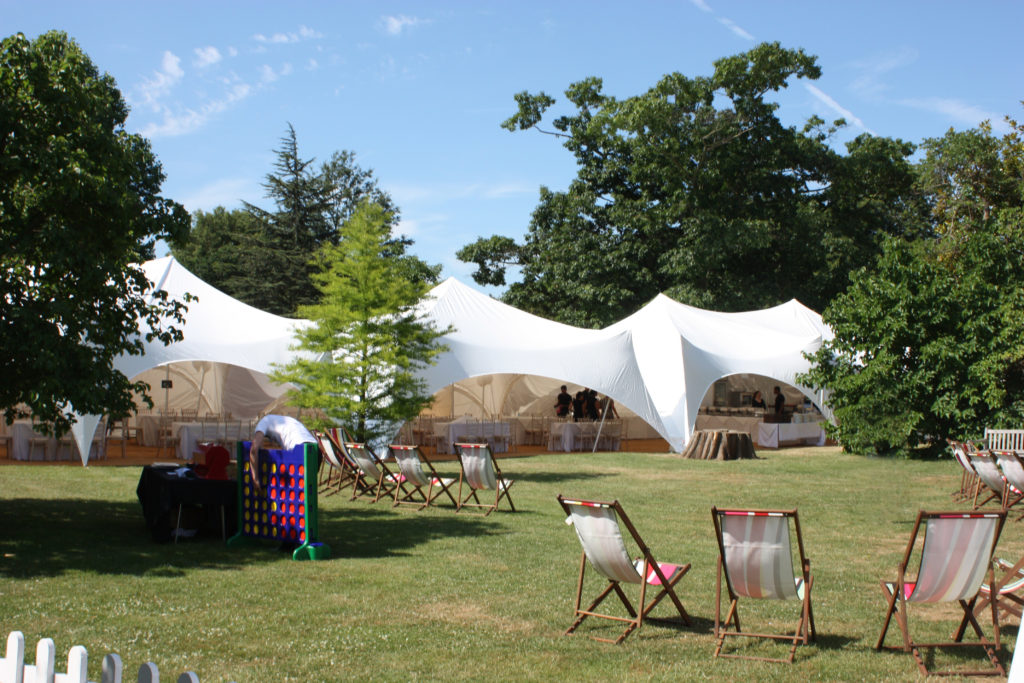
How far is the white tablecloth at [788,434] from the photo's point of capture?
78.1 ft

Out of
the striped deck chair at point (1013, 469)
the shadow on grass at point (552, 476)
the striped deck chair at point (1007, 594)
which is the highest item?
the striped deck chair at point (1013, 469)

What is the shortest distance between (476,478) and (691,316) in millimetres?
14419

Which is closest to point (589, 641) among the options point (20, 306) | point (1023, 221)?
point (20, 306)

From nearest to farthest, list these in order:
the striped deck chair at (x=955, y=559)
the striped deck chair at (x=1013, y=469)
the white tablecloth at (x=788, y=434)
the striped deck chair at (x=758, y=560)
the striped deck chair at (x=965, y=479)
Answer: the striped deck chair at (x=955, y=559) → the striped deck chair at (x=758, y=560) → the striped deck chair at (x=1013, y=469) → the striped deck chair at (x=965, y=479) → the white tablecloth at (x=788, y=434)

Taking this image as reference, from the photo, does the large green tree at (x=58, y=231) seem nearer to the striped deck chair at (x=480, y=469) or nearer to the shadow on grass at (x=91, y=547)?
the shadow on grass at (x=91, y=547)

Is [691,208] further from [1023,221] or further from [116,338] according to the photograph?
[116,338]

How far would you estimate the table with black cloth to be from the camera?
8758mm

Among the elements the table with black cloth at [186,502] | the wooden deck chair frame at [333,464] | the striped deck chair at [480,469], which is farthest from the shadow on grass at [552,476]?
the table with black cloth at [186,502]

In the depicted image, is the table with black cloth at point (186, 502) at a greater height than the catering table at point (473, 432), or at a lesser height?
lesser

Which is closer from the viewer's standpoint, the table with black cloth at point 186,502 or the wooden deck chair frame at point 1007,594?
the wooden deck chair frame at point 1007,594

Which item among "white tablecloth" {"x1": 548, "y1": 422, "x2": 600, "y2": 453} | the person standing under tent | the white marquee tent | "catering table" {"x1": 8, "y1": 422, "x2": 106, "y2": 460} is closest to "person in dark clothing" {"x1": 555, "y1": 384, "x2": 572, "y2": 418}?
the white marquee tent

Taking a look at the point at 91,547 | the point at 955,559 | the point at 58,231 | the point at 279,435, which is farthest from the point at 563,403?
the point at 955,559

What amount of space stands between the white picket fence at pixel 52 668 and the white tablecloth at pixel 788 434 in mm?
22415

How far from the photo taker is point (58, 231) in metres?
8.26
